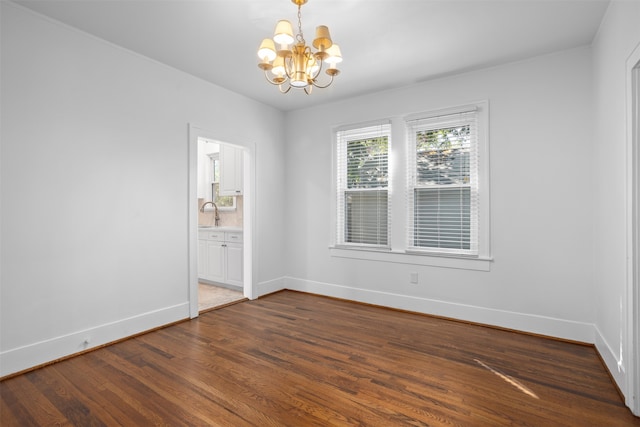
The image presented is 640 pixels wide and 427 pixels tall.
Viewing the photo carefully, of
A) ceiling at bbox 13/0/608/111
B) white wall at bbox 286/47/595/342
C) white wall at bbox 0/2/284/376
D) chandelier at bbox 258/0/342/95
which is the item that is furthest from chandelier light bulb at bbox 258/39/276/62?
white wall at bbox 286/47/595/342

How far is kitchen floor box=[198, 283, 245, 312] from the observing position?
4488 millimetres

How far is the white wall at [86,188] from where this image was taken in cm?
263

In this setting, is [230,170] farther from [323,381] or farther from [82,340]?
[323,381]

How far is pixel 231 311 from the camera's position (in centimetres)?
425

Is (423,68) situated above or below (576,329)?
above

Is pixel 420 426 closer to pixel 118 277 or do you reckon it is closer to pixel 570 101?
pixel 118 277

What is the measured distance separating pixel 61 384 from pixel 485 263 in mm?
4010

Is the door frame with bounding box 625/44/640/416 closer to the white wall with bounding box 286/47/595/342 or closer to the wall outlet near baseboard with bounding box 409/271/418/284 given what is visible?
the white wall with bounding box 286/47/595/342

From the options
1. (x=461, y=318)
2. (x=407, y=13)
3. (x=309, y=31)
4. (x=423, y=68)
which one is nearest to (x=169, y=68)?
(x=309, y=31)

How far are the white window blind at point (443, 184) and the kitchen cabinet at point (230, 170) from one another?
2.78 m

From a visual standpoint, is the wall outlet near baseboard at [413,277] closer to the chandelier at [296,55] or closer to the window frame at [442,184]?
the window frame at [442,184]

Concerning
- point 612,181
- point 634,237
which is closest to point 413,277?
point 612,181

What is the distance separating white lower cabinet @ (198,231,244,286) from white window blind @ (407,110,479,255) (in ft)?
8.53

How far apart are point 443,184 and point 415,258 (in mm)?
966
